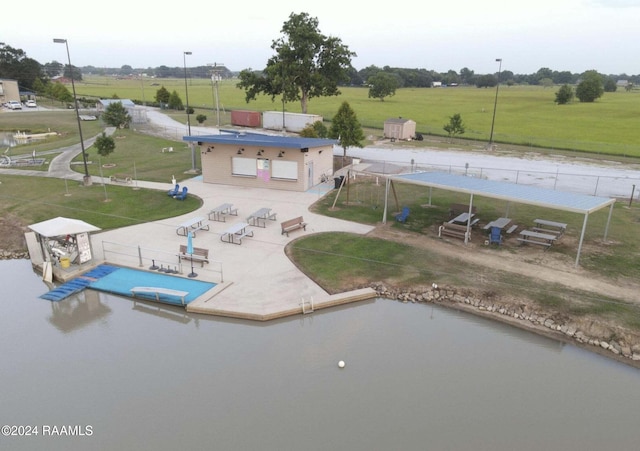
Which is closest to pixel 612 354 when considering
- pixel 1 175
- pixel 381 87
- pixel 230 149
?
pixel 230 149

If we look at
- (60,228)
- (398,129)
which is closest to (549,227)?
(60,228)

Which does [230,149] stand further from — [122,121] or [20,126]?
[20,126]

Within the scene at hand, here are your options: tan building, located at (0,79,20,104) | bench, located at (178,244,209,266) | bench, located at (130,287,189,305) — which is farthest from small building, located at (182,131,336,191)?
tan building, located at (0,79,20,104)

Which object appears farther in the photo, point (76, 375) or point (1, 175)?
point (1, 175)

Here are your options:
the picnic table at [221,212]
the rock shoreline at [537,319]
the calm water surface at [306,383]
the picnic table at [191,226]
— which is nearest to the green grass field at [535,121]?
the picnic table at [221,212]

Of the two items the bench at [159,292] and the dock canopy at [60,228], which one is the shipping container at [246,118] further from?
the bench at [159,292]

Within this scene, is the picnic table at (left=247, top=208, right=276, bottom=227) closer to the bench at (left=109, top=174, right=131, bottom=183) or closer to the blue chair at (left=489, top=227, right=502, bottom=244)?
the blue chair at (left=489, top=227, right=502, bottom=244)
